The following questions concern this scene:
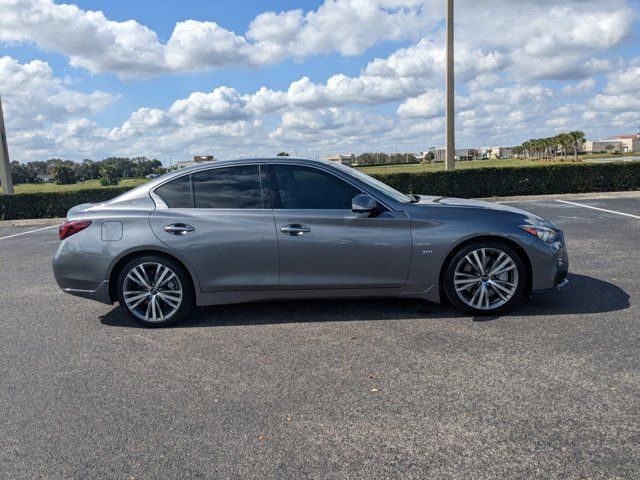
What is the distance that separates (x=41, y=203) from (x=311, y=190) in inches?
652

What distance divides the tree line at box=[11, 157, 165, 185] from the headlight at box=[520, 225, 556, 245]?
14.0 metres

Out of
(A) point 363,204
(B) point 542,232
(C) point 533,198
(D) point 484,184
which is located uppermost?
(A) point 363,204

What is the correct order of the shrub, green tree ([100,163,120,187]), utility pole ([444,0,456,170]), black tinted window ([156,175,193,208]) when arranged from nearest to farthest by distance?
black tinted window ([156,175,193,208]), utility pole ([444,0,456,170]), green tree ([100,163,120,187]), the shrub

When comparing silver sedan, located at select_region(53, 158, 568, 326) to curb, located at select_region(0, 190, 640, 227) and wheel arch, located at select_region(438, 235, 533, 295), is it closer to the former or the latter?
wheel arch, located at select_region(438, 235, 533, 295)

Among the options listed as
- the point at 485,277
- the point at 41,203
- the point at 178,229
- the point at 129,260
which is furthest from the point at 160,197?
the point at 41,203

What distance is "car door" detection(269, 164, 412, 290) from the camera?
15.7ft

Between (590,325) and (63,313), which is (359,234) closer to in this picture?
(590,325)

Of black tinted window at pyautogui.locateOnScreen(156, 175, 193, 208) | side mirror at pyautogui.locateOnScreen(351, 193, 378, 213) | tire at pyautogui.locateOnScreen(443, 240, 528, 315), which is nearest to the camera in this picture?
side mirror at pyautogui.locateOnScreen(351, 193, 378, 213)

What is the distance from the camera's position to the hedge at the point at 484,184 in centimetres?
1820

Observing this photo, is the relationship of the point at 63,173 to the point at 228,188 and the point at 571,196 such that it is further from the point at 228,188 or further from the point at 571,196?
the point at 228,188

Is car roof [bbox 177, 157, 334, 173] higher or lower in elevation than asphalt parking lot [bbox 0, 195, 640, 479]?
higher

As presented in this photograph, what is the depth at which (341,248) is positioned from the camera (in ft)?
15.7

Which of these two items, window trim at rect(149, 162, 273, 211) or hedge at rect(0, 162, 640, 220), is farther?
hedge at rect(0, 162, 640, 220)

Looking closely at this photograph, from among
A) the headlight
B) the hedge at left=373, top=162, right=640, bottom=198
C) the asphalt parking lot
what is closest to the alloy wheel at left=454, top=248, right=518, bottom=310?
the asphalt parking lot
